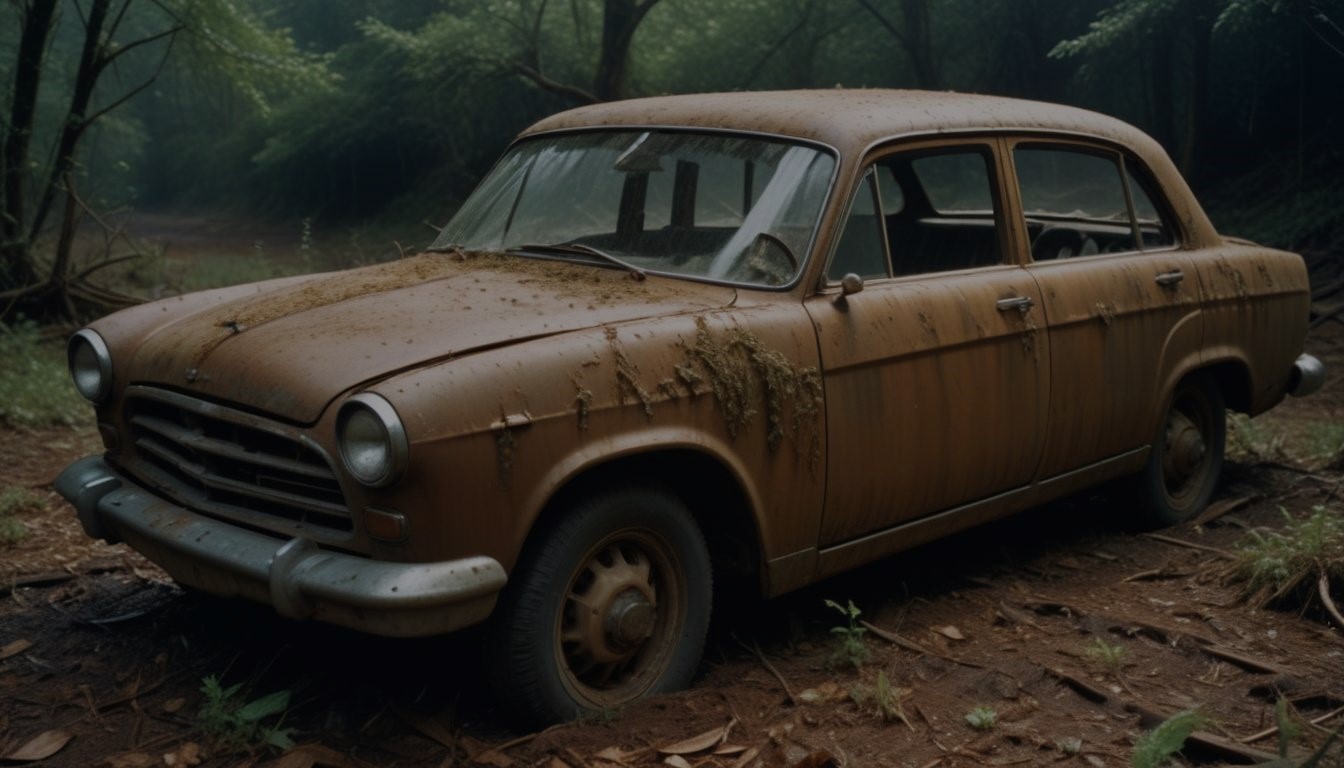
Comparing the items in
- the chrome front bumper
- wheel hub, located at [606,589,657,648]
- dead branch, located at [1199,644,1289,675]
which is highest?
the chrome front bumper

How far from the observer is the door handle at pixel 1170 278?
5398 millimetres

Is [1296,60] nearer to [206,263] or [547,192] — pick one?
[547,192]

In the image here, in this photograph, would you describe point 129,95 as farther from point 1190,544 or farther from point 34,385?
point 1190,544

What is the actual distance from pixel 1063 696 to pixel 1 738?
9.88 feet

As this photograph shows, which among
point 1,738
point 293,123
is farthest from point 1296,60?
point 293,123

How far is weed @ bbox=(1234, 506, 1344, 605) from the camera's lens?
473 cm

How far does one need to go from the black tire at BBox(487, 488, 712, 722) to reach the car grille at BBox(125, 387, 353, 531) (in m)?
0.52

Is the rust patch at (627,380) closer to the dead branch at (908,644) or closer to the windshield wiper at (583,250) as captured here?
the windshield wiper at (583,250)

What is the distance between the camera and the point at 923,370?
173 inches

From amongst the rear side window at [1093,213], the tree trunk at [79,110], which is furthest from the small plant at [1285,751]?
the tree trunk at [79,110]

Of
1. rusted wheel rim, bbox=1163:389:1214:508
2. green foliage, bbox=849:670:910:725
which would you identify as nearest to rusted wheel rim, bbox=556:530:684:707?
green foliage, bbox=849:670:910:725

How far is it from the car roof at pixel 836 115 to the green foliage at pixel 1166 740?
6.54 feet

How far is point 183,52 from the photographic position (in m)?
12.0

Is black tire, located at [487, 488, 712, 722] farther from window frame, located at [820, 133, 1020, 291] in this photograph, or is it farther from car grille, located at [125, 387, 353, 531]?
window frame, located at [820, 133, 1020, 291]
